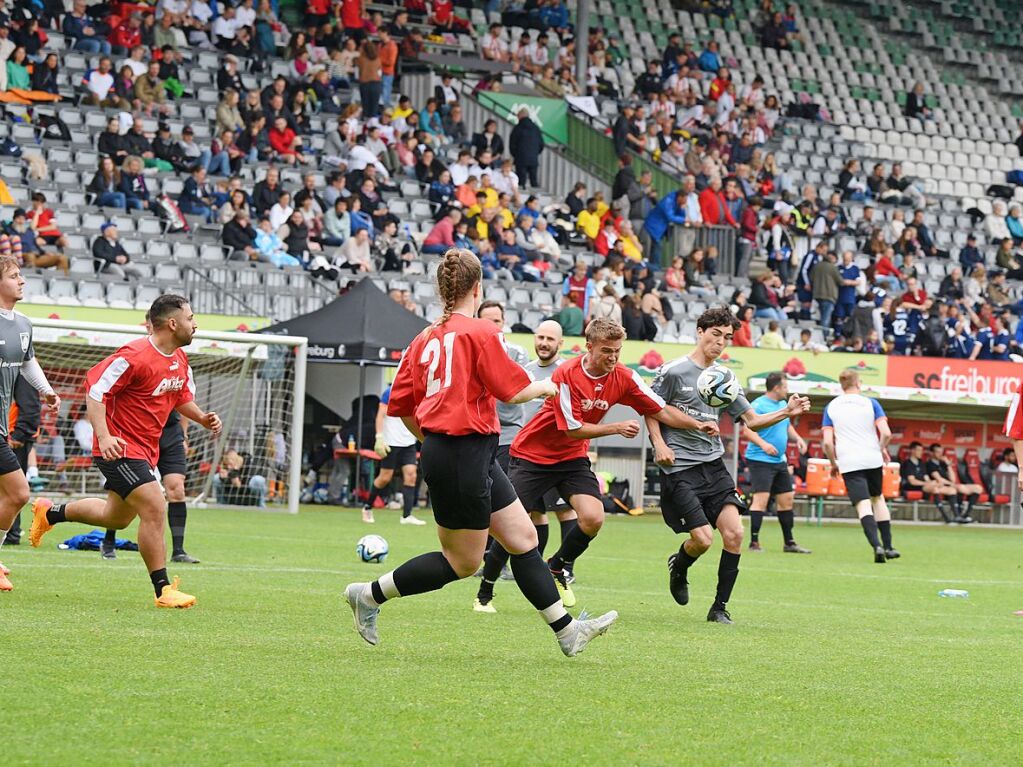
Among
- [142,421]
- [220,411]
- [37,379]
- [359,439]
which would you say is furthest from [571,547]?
[359,439]

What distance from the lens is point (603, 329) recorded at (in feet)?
33.4

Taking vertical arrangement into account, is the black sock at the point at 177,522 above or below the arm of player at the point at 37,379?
below

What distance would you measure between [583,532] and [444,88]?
22.6 m

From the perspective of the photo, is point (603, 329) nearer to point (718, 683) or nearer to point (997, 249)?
point (718, 683)

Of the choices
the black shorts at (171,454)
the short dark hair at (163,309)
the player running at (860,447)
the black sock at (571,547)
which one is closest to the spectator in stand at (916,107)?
the player running at (860,447)

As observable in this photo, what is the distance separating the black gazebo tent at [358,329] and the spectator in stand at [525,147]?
8869 millimetres

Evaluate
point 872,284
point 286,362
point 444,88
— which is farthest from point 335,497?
point 872,284

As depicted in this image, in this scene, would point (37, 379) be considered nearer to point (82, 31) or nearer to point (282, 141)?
point (282, 141)

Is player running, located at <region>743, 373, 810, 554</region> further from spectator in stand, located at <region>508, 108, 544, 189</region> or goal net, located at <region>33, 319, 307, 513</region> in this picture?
spectator in stand, located at <region>508, 108, 544, 189</region>

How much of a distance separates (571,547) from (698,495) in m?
1.13

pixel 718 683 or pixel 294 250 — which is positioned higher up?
pixel 294 250

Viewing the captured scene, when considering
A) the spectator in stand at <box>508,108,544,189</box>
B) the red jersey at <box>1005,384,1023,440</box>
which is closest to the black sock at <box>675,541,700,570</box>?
the red jersey at <box>1005,384,1023,440</box>

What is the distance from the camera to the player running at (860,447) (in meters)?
18.0

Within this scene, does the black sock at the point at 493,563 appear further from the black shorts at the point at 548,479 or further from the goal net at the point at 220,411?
the goal net at the point at 220,411
